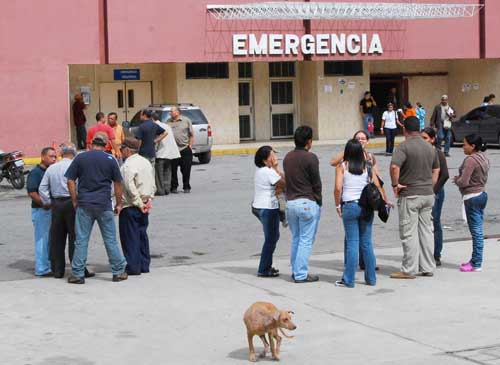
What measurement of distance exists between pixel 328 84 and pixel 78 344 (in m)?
28.6

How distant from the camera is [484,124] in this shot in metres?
32.3

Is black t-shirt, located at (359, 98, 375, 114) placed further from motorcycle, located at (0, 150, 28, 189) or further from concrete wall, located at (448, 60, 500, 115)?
motorcycle, located at (0, 150, 28, 189)

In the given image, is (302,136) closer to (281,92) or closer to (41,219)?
(41,219)

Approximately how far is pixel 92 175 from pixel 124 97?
77.6 feet

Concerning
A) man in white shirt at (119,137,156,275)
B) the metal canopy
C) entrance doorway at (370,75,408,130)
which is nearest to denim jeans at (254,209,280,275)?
man in white shirt at (119,137,156,275)

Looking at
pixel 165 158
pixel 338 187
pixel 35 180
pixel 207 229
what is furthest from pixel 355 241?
pixel 165 158

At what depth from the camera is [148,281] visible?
11961mm

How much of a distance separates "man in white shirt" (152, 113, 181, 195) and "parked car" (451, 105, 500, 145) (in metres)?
14.2

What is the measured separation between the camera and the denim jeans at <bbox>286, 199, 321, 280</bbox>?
11.4 meters

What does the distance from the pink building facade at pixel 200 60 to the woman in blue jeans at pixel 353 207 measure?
68.6ft

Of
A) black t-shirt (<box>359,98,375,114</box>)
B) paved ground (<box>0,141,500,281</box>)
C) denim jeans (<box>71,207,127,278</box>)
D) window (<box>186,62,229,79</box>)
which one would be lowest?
paved ground (<box>0,141,500,281</box>)

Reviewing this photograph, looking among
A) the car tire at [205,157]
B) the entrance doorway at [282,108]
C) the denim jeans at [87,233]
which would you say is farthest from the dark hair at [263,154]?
the entrance doorway at [282,108]

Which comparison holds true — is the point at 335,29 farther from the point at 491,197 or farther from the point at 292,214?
the point at 292,214

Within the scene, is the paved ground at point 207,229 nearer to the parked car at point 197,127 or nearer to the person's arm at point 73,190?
the person's arm at point 73,190
